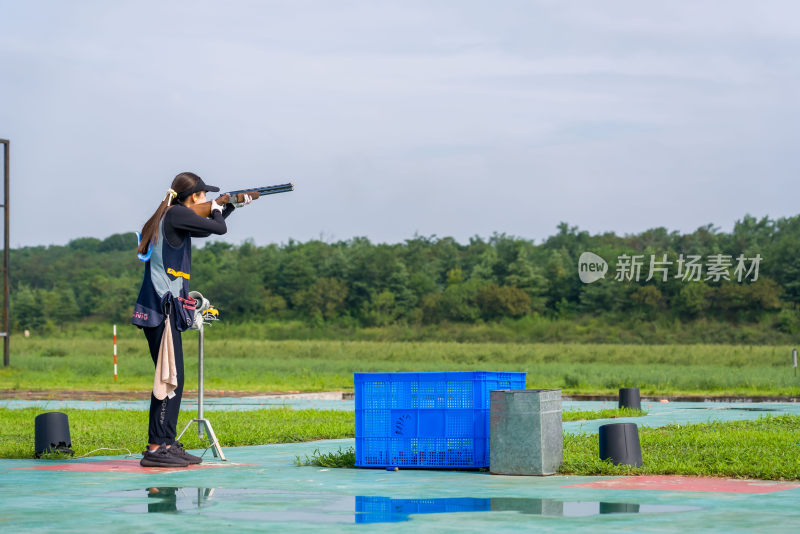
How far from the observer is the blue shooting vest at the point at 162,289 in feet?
31.9

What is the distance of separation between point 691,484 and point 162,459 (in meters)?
4.44

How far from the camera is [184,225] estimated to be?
9.80m

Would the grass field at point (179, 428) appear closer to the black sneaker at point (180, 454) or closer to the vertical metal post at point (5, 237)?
the black sneaker at point (180, 454)

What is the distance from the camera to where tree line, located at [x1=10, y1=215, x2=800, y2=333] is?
236 ft

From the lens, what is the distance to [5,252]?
30.3m

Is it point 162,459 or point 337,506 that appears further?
point 162,459

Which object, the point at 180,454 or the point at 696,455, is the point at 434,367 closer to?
the point at 696,455

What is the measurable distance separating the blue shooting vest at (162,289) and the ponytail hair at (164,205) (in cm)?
5

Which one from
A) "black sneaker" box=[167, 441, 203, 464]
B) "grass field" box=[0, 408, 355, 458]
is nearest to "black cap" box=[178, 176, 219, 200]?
"black sneaker" box=[167, 441, 203, 464]

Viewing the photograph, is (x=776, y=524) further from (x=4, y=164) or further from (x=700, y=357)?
(x=700, y=357)

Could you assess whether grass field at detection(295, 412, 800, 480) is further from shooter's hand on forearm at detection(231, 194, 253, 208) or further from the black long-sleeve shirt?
shooter's hand on forearm at detection(231, 194, 253, 208)

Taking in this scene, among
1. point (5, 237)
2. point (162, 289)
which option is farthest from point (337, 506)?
point (5, 237)

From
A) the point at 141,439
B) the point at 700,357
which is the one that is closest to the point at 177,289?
the point at 141,439

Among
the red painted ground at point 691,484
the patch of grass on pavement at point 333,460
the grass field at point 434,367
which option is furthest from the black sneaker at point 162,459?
the grass field at point 434,367
